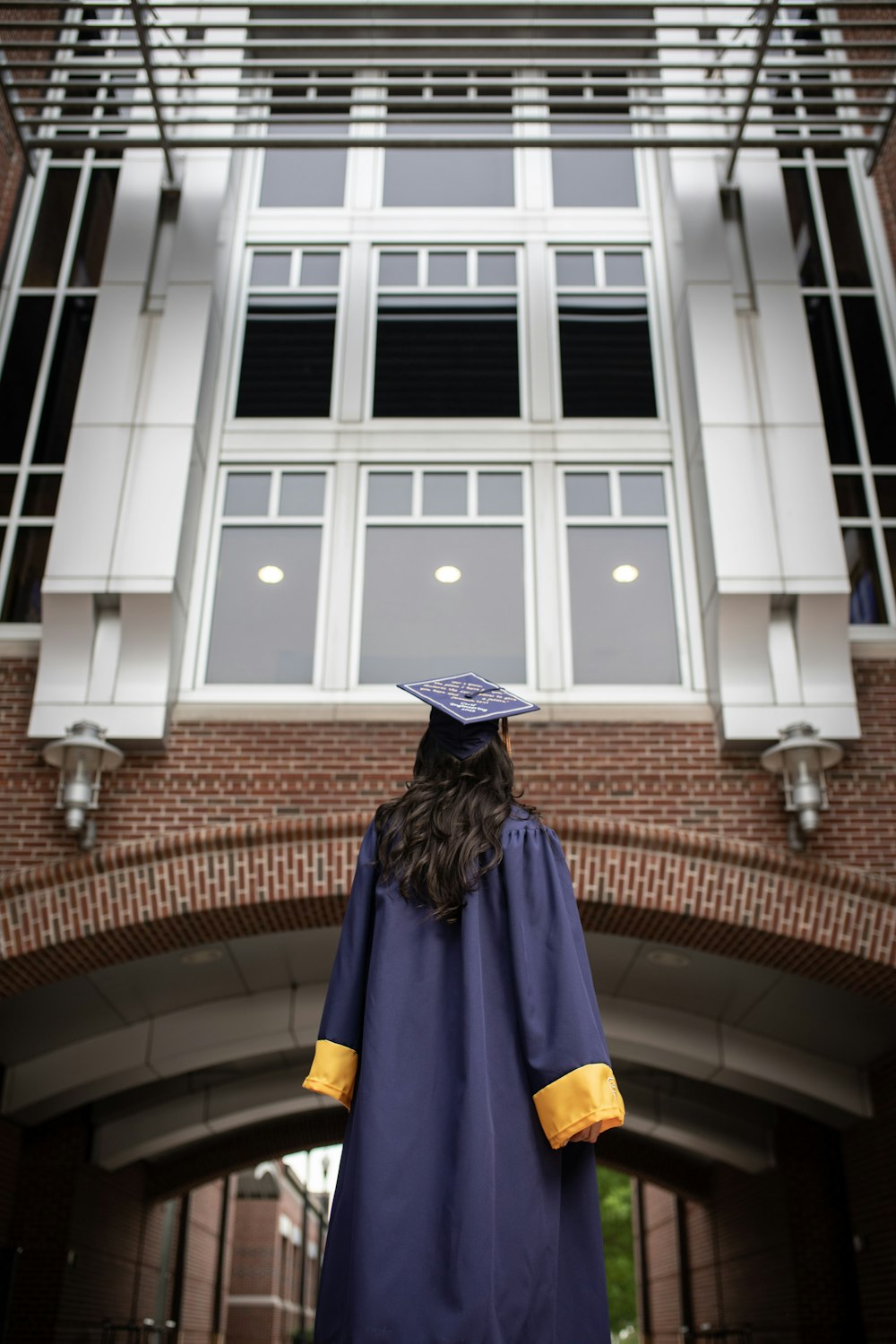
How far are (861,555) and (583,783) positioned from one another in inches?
129

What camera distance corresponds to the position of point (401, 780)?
8.19 metres

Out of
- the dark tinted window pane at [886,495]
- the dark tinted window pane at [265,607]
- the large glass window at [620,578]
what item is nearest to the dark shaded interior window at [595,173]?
the large glass window at [620,578]

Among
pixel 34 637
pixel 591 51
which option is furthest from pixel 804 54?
pixel 34 637

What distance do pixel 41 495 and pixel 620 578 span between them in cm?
495

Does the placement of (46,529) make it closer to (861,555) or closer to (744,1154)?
Answer: (861,555)

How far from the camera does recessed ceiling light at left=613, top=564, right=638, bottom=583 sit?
916 cm

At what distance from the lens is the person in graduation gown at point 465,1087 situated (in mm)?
2674

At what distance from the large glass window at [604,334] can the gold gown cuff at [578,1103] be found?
7.80m

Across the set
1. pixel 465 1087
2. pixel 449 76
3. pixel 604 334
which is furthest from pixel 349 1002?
pixel 449 76

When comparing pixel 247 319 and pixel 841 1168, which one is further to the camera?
pixel 841 1168

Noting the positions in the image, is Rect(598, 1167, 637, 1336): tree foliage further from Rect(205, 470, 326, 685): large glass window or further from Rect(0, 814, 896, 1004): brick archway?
Rect(205, 470, 326, 685): large glass window

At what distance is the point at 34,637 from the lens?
28.5 ft

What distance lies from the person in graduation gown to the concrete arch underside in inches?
190

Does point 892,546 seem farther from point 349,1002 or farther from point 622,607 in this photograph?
point 349,1002
